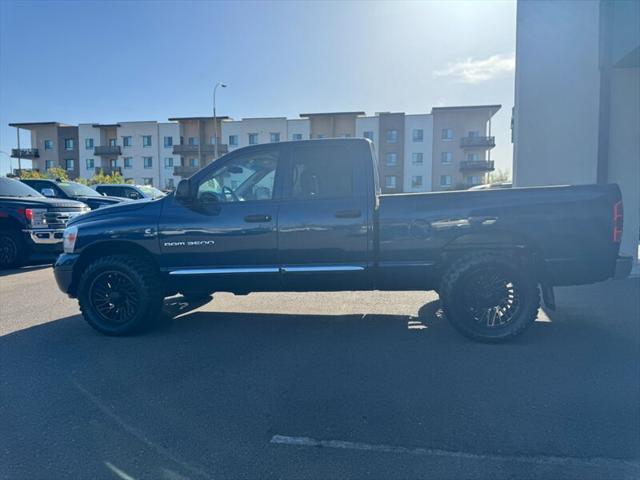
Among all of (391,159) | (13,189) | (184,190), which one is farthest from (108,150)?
(184,190)

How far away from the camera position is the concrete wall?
865cm

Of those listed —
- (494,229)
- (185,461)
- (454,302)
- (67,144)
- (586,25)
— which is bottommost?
(185,461)

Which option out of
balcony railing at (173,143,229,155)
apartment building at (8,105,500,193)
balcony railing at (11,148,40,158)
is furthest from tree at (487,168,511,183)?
balcony railing at (11,148,40,158)

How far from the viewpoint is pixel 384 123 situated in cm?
5016

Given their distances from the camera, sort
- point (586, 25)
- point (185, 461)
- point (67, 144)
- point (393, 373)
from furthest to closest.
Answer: point (67, 144) < point (586, 25) < point (393, 373) < point (185, 461)

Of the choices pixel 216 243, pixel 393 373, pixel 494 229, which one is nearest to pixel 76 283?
pixel 216 243

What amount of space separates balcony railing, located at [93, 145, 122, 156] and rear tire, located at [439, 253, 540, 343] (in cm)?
5955

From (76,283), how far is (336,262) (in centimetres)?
297

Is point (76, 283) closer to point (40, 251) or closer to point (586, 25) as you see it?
point (40, 251)

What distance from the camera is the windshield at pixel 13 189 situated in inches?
393

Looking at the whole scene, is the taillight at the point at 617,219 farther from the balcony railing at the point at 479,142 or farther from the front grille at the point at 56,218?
the balcony railing at the point at 479,142

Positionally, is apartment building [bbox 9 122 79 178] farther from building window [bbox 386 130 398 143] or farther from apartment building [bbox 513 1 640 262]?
apartment building [bbox 513 1 640 262]

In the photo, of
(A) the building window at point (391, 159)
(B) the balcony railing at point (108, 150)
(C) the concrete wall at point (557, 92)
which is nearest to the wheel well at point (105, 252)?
(C) the concrete wall at point (557, 92)

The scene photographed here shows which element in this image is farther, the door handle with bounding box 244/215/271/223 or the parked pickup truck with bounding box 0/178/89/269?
the parked pickup truck with bounding box 0/178/89/269
